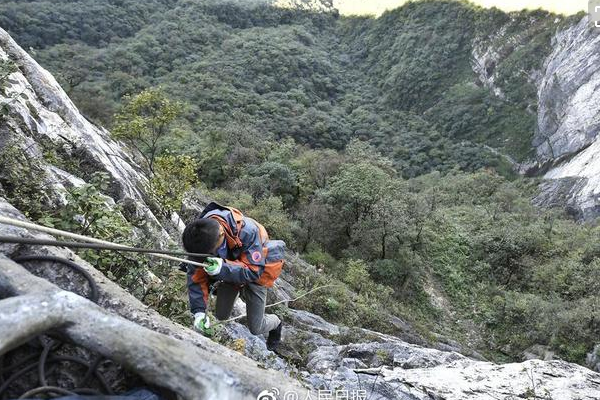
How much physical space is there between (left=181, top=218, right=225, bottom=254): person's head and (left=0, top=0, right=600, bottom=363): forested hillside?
1430 mm

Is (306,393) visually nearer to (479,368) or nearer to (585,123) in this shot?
(479,368)

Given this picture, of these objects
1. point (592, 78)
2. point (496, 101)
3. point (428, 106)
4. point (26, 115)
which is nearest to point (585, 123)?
point (592, 78)

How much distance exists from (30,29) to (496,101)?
226ft

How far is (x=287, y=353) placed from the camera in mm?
7477

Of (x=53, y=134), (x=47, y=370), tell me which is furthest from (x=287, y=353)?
(x=47, y=370)

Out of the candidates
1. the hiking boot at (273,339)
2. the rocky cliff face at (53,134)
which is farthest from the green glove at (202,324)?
the hiking boot at (273,339)

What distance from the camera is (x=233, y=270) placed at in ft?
13.9

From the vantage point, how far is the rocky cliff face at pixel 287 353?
2.89 metres

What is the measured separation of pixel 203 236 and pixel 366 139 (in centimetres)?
6574

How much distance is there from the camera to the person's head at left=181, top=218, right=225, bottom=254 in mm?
4066

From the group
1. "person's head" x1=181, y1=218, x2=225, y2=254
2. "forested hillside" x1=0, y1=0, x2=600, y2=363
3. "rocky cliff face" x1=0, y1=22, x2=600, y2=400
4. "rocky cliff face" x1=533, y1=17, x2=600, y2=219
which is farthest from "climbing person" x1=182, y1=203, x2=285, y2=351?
"rocky cliff face" x1=533, y1=17, x2=600, y2=219

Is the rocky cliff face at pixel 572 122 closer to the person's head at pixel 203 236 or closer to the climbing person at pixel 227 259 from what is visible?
the climbing person at pixel 227 259

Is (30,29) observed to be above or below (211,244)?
above

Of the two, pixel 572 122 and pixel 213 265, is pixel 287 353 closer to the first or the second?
pixel 213 265
